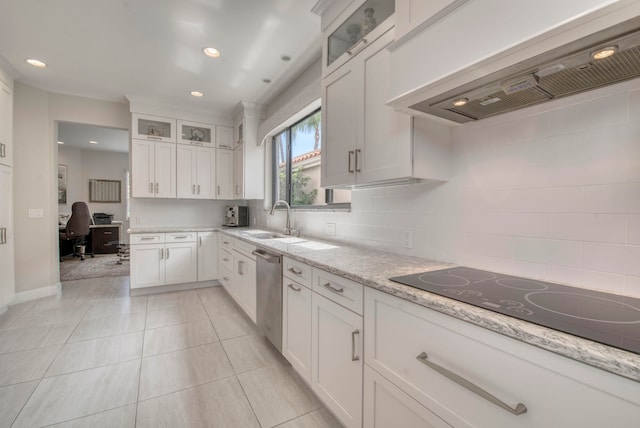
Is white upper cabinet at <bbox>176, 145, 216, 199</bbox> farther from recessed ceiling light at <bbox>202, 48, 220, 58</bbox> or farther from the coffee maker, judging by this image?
recessed ceiling light at <bbox>202, 48, 220, 58</bbox>

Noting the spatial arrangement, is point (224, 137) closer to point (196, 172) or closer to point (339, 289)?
point (196, 172)

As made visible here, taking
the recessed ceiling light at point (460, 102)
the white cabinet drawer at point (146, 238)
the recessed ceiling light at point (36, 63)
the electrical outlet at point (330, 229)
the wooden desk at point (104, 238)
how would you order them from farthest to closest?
the wooden desk at point (104, 238) < the white cabinet drawer at point (146, 238) < the recessed ceiling light at point (36, 63) < the electrical outlet at point (330, 229) < the recessed ceiling light at point (460, 102)

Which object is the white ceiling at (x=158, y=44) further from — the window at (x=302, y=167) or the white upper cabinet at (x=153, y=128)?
the window at (x=302, y=167)

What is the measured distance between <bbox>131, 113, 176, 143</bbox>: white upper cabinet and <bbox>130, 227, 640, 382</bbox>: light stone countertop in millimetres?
3289

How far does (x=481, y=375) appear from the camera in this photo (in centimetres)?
82

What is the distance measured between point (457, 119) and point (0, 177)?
4474 millimetres

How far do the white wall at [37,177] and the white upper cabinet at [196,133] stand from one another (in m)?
1.19

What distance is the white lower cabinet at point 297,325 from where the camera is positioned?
173cm

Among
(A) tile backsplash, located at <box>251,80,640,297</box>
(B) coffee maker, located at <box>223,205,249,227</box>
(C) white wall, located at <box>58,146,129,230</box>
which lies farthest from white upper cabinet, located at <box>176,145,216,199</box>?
(C) white wall, located at <box>58,146,129,230</box>

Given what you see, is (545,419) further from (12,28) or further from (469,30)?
(12,28)

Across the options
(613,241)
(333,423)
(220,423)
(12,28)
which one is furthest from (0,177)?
(613,241)

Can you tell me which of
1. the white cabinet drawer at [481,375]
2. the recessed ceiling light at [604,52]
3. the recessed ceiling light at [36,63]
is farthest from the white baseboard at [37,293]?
the recessed ceiling light at [604,52]

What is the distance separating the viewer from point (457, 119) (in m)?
1.42

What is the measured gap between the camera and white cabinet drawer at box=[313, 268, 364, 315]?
1.31m
